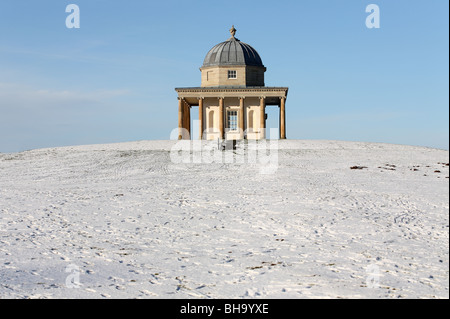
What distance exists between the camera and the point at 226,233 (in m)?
11.4

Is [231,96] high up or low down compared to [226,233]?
up

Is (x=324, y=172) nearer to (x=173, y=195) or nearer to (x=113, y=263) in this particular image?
(x=173, y=195)

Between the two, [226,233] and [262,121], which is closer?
[226,233]

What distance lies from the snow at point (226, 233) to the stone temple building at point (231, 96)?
16227 millimetres

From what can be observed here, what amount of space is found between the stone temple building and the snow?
53.2 feet

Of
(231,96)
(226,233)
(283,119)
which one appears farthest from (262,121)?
(226,233)

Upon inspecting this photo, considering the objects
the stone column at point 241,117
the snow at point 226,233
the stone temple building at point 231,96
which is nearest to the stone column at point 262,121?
the stone temple building at point 231,96

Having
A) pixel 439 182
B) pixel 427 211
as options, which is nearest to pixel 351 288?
pixel 427 211

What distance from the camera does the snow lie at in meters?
7.83

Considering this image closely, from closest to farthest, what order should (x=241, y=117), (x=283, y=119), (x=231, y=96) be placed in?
(x=283, y=119) → (x=231, y=96) → (x=241, y=117)

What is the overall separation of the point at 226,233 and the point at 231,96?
91.7ft

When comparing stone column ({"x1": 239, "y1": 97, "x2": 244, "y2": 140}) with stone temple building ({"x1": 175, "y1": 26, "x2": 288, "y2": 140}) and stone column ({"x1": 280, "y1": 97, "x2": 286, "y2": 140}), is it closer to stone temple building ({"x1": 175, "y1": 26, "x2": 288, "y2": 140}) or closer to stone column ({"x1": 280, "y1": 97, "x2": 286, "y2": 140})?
stone temple building ({"x1": 175, "y1": 26, "x2": 288, "y2": 140})

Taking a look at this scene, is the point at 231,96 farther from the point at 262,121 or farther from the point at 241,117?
the point at 262,121

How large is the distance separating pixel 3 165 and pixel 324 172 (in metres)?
18.2
